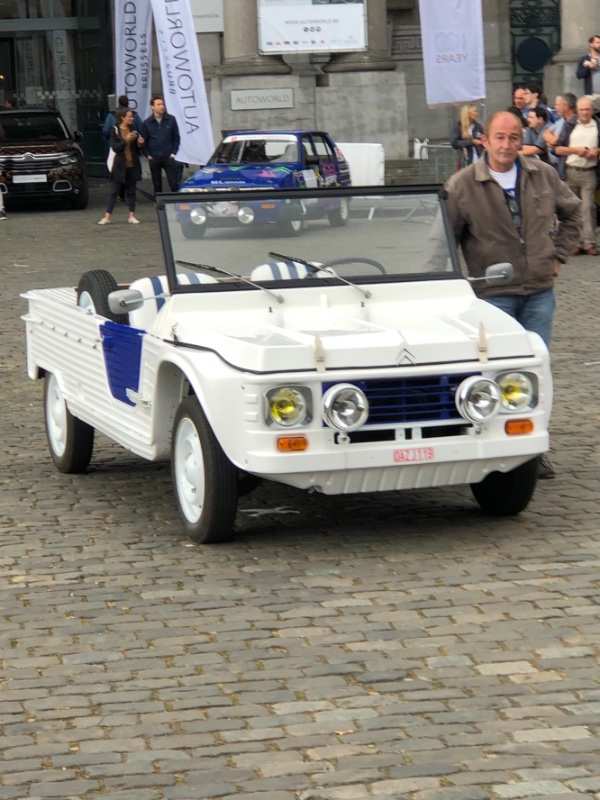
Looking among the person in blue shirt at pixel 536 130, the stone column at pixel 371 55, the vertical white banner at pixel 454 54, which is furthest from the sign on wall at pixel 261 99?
the person in blue shirt at pixel 536 130

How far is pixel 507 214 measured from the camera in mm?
8289

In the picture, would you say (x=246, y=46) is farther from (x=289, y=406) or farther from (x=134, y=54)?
(x=289, y=406)

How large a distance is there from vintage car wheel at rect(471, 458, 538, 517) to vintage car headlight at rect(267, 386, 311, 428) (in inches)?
44.8

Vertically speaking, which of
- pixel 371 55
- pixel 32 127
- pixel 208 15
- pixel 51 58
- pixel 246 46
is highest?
pixel 208 15

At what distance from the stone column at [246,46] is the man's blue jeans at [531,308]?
77.6ft

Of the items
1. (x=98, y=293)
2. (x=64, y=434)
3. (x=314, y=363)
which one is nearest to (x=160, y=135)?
(x=64, y=434)

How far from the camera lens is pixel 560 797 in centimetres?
438

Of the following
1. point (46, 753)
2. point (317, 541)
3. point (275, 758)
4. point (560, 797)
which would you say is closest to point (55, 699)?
point (46, 753)

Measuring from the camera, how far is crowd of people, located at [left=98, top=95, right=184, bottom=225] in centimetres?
2475

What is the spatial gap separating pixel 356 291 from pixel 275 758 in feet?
11.4

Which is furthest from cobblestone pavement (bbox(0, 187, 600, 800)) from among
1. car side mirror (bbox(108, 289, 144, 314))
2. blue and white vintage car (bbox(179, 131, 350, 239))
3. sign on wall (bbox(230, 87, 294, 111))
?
→ sign on wall (bbox(230, 87, 294, 111))

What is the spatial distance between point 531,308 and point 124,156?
17.1 metres

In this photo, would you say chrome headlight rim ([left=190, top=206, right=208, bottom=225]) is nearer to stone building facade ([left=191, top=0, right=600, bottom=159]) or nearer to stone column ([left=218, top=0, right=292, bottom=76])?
stone building facade ([left=191, top=0, right=600, bottom=159])

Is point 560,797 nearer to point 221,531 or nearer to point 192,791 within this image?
point 192,791
